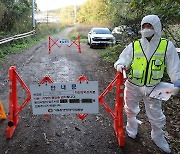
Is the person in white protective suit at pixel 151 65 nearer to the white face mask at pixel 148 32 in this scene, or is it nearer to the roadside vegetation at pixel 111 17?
the white face mask at pixel 148 32

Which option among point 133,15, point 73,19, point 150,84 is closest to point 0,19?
point 133,15

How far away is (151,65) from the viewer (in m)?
4.04

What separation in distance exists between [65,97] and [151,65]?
4.89 ft

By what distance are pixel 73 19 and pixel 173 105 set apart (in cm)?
5161

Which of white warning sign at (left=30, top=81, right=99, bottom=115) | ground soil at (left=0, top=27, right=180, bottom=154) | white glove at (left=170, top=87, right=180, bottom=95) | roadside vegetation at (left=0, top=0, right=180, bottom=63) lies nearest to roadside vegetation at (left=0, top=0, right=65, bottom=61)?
roadside vegetation at (left=0, top=0, right=180, bottom=63)

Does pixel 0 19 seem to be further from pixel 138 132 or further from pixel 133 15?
pixel 138 132

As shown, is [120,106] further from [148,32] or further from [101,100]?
[148,32]

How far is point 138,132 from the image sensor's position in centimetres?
502

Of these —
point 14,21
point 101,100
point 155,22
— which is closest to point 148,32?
point 155,22

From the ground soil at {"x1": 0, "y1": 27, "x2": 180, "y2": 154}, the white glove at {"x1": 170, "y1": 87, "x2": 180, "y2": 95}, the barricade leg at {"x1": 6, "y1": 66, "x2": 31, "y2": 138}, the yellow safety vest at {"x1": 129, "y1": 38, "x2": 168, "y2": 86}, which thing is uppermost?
the yellow safety vest at {"x1": 129, "y1": 38, "x2": 168, "y2": 86}

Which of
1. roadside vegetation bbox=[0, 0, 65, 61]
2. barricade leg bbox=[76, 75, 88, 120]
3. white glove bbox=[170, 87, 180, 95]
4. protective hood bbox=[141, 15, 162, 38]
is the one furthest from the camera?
roadside vegetation bbox=[0, 0, 65, 61]

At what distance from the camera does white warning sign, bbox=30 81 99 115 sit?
426 cm

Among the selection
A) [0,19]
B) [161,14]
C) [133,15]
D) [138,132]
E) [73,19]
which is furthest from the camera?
[73,19]

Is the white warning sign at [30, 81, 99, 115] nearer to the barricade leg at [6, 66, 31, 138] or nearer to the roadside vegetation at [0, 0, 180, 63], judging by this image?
the barricade leg at [6, 66, 31, 138]
